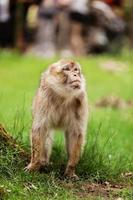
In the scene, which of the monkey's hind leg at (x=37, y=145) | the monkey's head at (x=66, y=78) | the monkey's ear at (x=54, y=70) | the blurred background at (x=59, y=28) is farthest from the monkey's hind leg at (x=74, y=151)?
the blurred background at (x=59, y=28)

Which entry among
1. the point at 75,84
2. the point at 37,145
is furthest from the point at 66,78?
the point at 37,145

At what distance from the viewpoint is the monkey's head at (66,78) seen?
746 centimetres

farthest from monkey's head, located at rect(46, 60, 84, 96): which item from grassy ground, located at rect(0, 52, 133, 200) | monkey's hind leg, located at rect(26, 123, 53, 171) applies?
grassy ground, located at rect(0, 52, 133, 200)

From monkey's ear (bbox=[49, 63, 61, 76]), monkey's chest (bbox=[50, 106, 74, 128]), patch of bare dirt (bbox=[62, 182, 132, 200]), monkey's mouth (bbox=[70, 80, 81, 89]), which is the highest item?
monkey's ear (bbox=[49, 63, 61, 76])

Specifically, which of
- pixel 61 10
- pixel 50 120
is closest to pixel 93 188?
pixel 50 120

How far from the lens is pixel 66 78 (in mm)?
7535

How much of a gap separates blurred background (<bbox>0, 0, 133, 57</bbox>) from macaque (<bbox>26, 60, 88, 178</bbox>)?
17.2 metres

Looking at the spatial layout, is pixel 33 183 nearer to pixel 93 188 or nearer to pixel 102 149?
pixel 93 188

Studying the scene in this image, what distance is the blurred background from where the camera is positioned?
2558 centimetres

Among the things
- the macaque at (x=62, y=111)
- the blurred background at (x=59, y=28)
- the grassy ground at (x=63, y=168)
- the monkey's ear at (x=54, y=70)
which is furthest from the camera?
the blurred background at (x=59, y=28)

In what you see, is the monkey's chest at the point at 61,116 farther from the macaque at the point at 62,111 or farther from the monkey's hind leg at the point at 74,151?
the monkey's hind leg at the point at 74,151

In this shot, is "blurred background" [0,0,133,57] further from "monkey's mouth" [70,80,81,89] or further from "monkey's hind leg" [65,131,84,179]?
"monkey's mouth" [70,80,81,89]

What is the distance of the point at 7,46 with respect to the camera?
85.2 feet

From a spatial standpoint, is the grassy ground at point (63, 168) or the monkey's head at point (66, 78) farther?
the monkey's head at point (66, 78)
